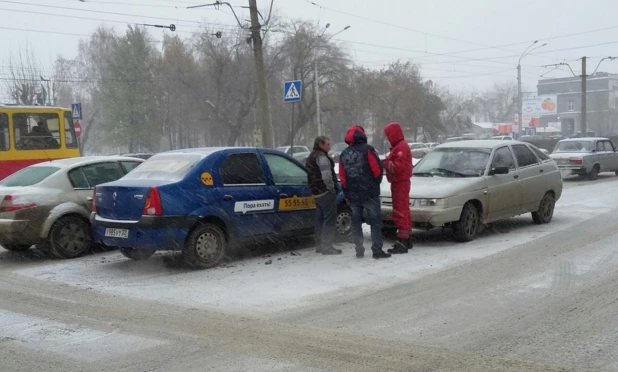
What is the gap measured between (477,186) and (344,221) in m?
2.10

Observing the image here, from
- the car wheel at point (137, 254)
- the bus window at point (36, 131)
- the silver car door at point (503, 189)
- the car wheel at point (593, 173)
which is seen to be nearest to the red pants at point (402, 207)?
the silver car door at point (503, 189)

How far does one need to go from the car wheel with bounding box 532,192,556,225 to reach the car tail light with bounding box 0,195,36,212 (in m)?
8.25

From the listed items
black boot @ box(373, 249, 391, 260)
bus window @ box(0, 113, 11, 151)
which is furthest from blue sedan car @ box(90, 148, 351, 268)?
bus window @ box(0, 113, 11, 151)

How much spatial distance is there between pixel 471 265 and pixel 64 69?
5877 centimetres

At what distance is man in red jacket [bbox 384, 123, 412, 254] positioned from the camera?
9609 mm

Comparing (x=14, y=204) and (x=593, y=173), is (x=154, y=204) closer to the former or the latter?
(x=14, y=204)

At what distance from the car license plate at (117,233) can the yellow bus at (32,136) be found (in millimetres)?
8724

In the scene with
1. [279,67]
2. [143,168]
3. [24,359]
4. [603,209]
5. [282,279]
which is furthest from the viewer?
[279,67]

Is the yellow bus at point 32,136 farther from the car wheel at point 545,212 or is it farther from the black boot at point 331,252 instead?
the car wheel at point 545,212

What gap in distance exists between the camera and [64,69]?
61.4m

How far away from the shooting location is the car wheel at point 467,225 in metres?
10.4

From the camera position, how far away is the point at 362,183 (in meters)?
9.26

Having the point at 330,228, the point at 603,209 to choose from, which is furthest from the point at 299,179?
the point at 603,209

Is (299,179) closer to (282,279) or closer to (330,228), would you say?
(330,228)
